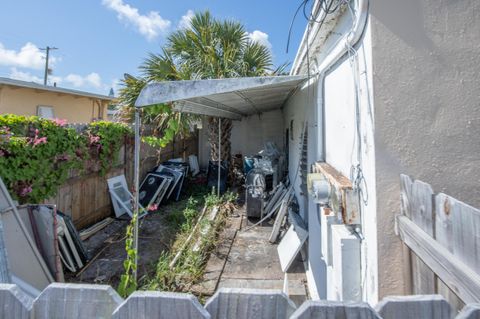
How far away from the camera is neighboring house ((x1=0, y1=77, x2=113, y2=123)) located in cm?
998

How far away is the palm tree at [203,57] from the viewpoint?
725 cm

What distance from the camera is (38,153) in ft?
13.4

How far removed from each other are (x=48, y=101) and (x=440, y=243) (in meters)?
14.0

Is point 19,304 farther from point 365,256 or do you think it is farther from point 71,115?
point 71,115

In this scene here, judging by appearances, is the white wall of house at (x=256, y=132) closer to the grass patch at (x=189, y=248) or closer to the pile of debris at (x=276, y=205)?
the pile of debris at (x=276, y=205)

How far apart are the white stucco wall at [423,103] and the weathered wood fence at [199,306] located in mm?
708

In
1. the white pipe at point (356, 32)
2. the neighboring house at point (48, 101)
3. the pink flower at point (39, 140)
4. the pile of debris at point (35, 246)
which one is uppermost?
the neighboring house at point (48, 101)

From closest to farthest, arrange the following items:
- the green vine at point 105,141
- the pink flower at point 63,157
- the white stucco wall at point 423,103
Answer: the white stucco wall at point 423,103, the pink flower at point 63,157, the green vine at point 105,141

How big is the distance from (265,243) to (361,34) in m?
4.13

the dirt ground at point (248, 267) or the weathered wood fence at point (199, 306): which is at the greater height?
Answer: the weathered wood fence at point (199, 306)

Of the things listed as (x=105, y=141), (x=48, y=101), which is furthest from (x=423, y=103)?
(x=48, y=101)

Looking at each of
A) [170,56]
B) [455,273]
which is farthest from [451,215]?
[170,56]

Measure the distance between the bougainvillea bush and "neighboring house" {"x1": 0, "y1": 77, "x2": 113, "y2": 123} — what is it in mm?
6884

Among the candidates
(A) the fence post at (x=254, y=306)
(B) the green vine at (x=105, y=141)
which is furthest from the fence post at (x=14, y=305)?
(B) the green vine at (x=105, y=141)
